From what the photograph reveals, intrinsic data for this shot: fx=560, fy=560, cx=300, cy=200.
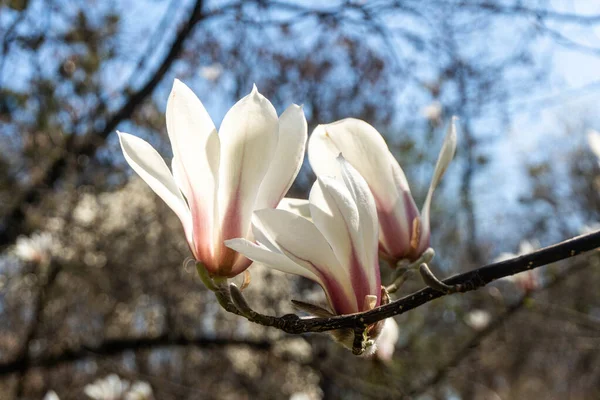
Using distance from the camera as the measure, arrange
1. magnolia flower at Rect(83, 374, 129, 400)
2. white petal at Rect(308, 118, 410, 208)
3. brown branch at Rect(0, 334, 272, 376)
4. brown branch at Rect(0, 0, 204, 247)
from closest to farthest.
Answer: white petal at Rect(308, 118, 410, 208) < magnolia flower at Rect(83, 374, 129, 400) < brown branch at Rect(0, 334, 272, 376) < brown branch at Rect(0, 0, 204, 247)

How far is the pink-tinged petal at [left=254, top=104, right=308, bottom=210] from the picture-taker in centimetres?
49

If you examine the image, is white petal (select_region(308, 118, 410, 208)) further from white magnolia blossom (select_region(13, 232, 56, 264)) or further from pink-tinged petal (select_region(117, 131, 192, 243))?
white magnolia blossom (select_region(13, 232, 56, 264))

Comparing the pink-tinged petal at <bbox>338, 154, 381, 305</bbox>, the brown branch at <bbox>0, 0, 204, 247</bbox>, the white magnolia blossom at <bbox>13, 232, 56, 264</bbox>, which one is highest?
the pink-tinged petal at <bbox>338, 154, 381, 305</bbox>

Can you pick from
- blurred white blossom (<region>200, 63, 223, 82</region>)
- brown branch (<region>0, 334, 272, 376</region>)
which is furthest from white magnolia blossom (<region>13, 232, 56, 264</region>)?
blurred white blossom (<region>200, 63, 223, 82</region>)

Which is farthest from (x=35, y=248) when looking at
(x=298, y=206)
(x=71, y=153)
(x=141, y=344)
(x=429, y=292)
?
(x=429, y=292)

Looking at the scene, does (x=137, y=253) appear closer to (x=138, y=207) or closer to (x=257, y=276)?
(x=138, y=207)

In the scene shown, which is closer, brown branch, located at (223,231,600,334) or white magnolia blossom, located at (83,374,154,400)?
brown branch, located at (223,231,600,334)

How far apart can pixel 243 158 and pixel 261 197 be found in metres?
0.04

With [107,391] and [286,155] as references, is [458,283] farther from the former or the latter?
[107,391]

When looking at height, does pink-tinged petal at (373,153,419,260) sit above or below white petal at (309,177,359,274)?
below

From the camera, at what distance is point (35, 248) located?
2.67 meters

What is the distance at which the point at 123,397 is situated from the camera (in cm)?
244

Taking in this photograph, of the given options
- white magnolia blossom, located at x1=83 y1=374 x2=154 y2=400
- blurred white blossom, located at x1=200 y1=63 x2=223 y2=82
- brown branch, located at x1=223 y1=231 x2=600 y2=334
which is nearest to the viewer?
brown branch, located at x1=223 y1=231 x2=600 y2=334

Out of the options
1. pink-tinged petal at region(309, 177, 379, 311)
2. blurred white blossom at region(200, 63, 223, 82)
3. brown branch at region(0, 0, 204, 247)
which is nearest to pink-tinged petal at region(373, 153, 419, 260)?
pink-tinged petal at region(309, 177, 379, 311)
